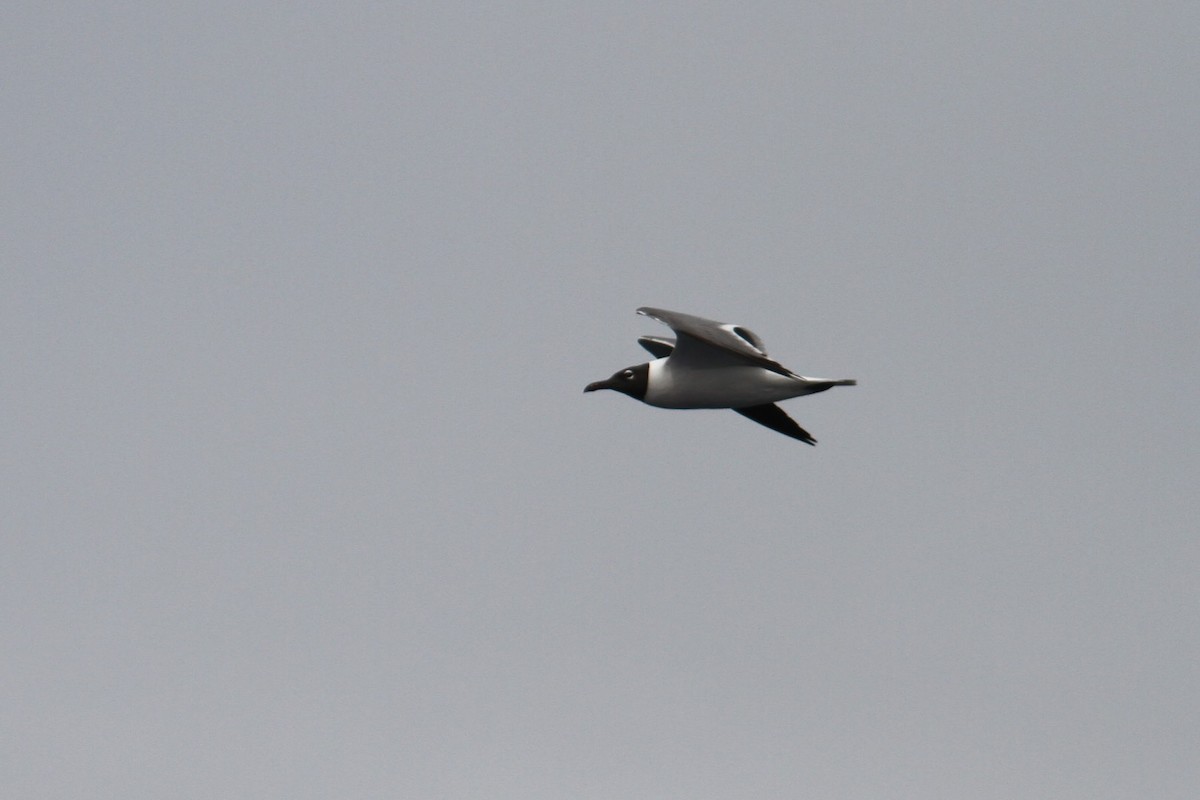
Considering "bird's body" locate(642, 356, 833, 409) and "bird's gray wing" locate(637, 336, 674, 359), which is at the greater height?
"bird's gray wing" locate(637, 336, 674, 359)

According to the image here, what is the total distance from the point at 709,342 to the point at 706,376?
3.79m

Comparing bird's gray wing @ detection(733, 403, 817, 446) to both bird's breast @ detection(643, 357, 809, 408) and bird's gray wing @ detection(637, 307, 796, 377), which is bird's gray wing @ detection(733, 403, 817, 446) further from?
bird's breast @ detection(643, 357, 809, 408)

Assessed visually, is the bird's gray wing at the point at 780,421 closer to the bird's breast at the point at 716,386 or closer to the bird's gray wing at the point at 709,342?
the bird's gray wing at the point at 709,342

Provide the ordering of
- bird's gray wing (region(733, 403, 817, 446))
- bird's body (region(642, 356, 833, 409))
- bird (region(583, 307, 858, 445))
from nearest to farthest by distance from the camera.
A: bird (region(583, 307, 858, 445)) < bird's body (region(642, 356, 833, 409)) < bird's gray wing (region(733, 403, 817, 446))

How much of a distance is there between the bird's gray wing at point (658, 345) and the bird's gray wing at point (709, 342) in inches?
59.8

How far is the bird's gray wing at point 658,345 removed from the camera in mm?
36125

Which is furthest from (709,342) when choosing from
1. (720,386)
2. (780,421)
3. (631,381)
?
(780,421)

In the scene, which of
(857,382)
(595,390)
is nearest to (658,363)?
(595,390)

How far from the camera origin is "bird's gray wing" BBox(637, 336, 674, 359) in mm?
36125

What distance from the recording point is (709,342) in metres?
30.1

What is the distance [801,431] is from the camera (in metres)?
38.0

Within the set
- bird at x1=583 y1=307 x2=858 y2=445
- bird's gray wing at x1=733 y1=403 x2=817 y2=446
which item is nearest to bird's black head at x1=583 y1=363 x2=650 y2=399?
bird at x1=583 y1=307 x2=858 y2=445

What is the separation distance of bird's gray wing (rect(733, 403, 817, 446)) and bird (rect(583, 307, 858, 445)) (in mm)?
1490

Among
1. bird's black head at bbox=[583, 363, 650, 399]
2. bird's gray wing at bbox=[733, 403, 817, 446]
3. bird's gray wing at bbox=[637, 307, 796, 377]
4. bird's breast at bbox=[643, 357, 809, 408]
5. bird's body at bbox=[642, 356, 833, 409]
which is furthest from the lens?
bird's gray wing at bbox=[733, 403, 817, 446]
